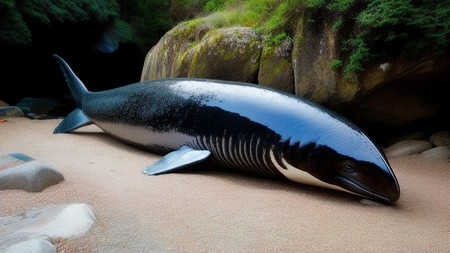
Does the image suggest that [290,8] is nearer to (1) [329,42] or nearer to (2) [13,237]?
(1) [329,42]

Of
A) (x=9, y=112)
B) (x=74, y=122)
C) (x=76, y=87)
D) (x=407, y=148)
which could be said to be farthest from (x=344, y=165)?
(x=9, y=112)

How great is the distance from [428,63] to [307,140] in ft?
6.56

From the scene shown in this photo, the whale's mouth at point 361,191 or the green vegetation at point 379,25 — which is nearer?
the whale's mouth at point 361,191

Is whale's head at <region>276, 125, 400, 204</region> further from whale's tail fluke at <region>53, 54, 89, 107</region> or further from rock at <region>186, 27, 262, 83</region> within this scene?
whale's tail fluke at <region>53, 54, 89, 107</region>

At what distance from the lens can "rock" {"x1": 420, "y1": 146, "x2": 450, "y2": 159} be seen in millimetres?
3928

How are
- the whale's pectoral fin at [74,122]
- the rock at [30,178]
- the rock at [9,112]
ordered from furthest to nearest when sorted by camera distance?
1. the rock at [9,112]
2. the whale's pectoral fin at [74,122]
3. the rock at [30,178]

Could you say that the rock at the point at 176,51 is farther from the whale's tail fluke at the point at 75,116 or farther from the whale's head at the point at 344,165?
the whale's head at the point at 344,165

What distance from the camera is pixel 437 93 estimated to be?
4.51m

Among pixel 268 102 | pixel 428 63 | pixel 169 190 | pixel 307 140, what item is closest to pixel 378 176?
pixel 307 140

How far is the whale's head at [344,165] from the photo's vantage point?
269 centimetres

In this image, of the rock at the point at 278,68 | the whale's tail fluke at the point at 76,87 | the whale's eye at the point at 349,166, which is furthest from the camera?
the whale's tail fluke at the point at 76,87

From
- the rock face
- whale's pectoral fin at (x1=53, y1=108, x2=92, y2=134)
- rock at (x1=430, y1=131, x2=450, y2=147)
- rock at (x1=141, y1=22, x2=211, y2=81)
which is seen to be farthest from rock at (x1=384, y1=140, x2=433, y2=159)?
whale's pectoral fin at (x1=53, y1=108, x2=92, y2=134)

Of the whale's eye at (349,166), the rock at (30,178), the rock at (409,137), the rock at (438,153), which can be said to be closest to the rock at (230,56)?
the rock at (409,137)

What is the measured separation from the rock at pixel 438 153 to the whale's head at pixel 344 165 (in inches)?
60.6
